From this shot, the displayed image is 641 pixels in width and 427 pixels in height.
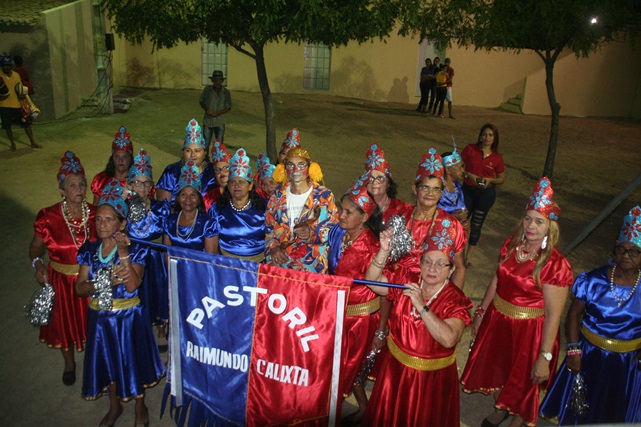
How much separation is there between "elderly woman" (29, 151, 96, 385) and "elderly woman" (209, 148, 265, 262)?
1.23 metres

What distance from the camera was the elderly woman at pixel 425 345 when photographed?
140 inches

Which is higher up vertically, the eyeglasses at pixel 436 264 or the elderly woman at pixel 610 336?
the eyeglasses at pixel 436 264

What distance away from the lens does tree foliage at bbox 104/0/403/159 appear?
916 centimetres

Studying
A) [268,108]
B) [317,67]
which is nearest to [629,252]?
[268,108]

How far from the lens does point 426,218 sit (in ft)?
16.5

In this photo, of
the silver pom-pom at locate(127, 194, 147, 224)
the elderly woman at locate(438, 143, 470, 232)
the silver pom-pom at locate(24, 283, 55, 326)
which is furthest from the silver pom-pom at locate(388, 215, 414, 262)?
the silver pom-pom at locate(24, 283, 55, 326)

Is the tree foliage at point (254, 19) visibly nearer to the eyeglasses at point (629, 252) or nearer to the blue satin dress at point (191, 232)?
the blue satin dress at point (191, 232)

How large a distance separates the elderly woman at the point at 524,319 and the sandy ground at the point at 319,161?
52 cm

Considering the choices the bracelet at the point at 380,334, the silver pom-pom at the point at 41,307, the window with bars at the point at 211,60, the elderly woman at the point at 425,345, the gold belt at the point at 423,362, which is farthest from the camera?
the window with bars at the point at 211,60

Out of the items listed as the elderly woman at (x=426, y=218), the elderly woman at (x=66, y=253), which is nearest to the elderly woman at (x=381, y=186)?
the elderly woman at (x=426, y=218)

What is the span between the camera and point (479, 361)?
464cm

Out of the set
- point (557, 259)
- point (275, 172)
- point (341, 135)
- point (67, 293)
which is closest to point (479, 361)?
point (557, 259)

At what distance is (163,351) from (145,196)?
168cm

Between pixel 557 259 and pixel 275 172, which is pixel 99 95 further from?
pixel 557 259
